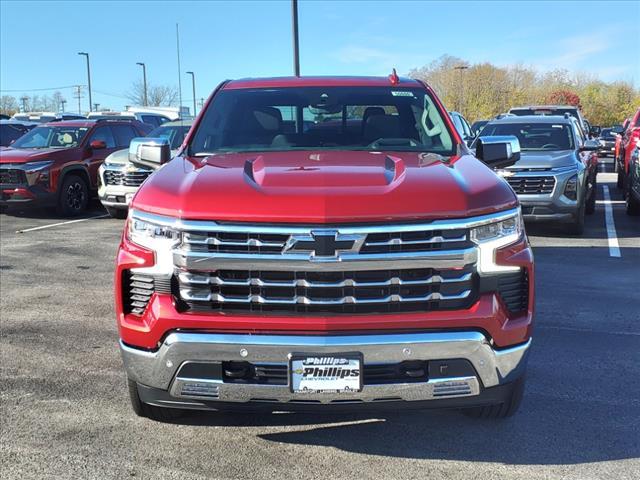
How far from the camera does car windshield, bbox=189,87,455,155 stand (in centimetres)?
436

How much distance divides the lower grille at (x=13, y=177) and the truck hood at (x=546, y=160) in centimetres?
845

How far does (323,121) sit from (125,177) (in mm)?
7931

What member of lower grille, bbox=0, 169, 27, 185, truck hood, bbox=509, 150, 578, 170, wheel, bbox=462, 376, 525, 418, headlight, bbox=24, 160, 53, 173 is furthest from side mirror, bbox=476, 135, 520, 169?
lower grille, bbox=0, 169, 27, 185

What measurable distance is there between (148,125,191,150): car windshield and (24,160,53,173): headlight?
2178mm

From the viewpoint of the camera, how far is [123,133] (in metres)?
14.3

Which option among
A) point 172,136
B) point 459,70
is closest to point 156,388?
point 172,136

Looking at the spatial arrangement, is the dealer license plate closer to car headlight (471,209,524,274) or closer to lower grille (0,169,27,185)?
car headlight (471,209,524,274)

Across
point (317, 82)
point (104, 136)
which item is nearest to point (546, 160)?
point (317, 82)

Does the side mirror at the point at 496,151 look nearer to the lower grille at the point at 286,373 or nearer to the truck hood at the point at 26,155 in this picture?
the lower grille at the point at 286,373

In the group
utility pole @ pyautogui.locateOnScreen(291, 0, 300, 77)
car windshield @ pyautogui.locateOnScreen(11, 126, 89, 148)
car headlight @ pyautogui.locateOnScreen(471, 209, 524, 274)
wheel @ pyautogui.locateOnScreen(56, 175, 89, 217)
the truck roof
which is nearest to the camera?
car headlight @ pyautogui.locateOnScreen(471, 209, 524, 274)

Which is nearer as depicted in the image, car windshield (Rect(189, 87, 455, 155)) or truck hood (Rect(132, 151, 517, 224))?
truck hood (Rect(132, 151, 517, 224))

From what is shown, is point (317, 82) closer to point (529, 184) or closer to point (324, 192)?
point (324, 192)

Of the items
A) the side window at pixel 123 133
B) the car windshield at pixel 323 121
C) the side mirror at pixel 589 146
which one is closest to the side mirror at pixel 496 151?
the car windshield at pixel 323 121

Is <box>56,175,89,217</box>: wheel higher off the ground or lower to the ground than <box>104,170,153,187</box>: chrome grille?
lower
